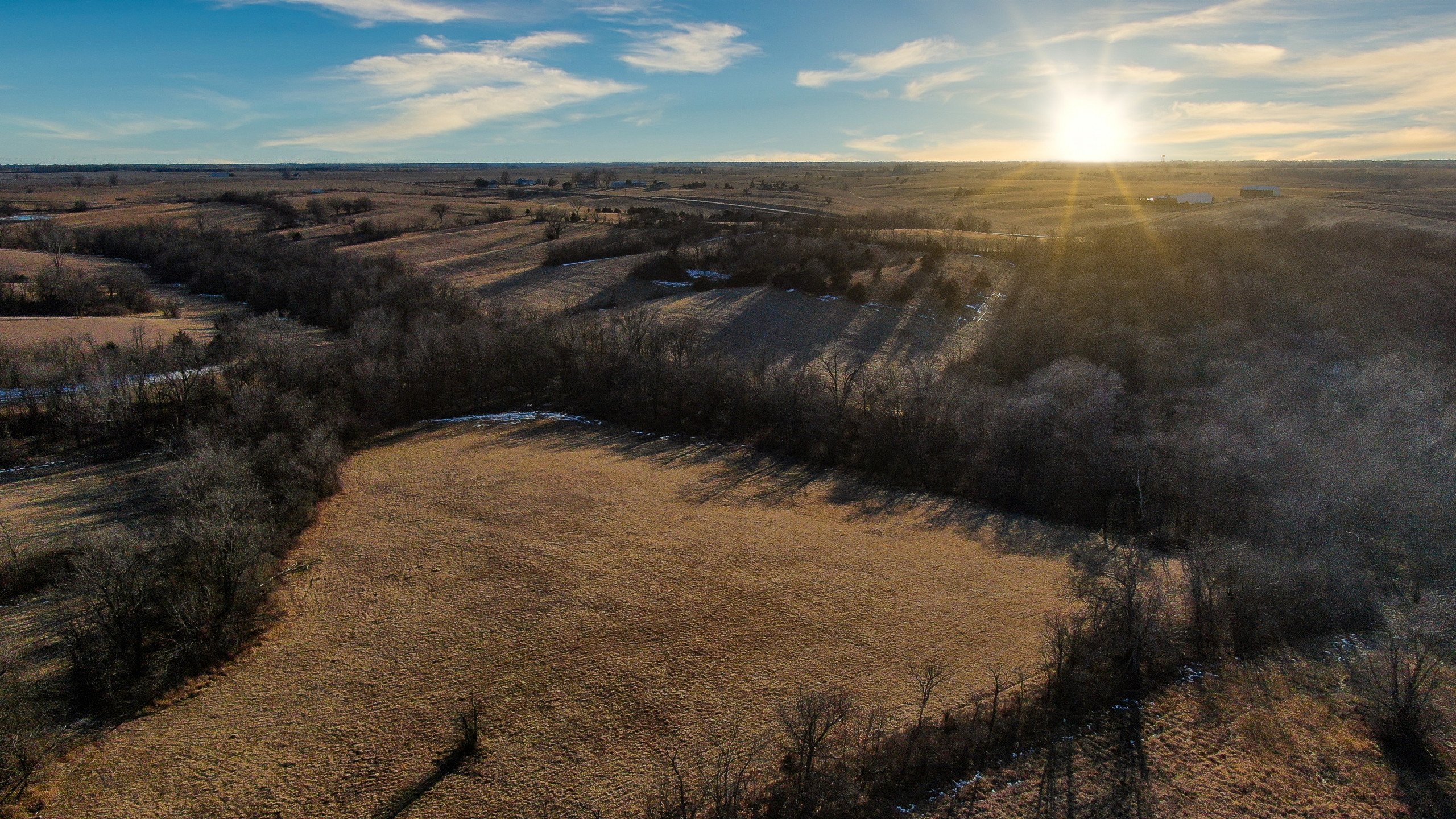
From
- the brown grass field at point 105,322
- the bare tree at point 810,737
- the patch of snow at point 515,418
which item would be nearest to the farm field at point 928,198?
the brown grass field at point 105,322

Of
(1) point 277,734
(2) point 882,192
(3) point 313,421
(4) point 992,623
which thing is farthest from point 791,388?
(2) point 882,192

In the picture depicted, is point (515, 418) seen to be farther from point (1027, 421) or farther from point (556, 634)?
point (1027, 421)

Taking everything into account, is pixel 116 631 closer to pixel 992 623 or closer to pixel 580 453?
pixel 580 453

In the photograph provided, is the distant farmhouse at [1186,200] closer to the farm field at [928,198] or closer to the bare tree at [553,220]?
the farm field at [928,198]

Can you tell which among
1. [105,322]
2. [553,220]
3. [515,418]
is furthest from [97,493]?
[553,220]

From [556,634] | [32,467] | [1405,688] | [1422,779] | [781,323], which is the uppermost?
[781,323]
